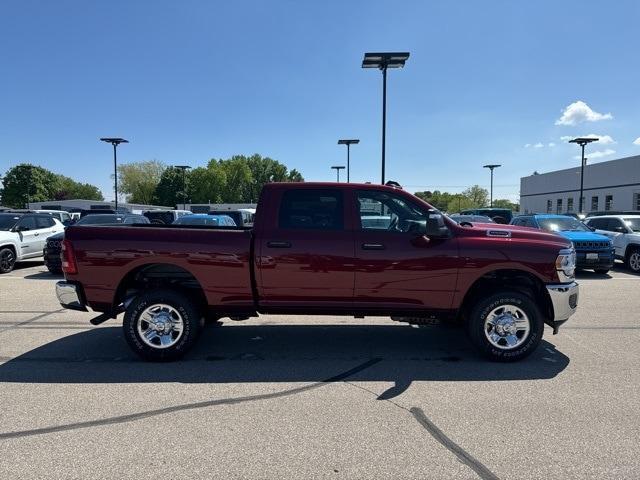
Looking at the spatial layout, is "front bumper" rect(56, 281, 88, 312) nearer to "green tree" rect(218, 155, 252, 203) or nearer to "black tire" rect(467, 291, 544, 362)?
"black tire" rect(467, 291, 544, 362)

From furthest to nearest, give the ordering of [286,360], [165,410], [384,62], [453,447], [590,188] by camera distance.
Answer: [590,188] < [384,62] < [286,360] < [165,410] < [453,447]

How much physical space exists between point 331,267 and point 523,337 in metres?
2.30

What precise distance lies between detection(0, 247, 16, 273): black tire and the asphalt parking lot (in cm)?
734

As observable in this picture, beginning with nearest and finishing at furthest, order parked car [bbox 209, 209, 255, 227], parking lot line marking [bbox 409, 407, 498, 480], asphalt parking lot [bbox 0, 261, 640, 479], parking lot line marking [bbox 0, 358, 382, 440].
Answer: parking lot line marking [bbox 409, 407, 498, 480]
asphalt parking lot [bbox 0, 261, 640, 479]
parking lot line marking [bbox 0, 358, 382, 440]
parked car [bbox 209, 209, 255, 227]

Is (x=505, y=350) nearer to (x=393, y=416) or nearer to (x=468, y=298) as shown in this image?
(x=468, y=298)

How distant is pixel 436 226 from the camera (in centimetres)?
468

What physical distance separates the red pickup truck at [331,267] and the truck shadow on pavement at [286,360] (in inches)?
11.8

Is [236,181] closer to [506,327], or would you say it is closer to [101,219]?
[101,219]

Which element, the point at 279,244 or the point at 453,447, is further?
the point at 279,244

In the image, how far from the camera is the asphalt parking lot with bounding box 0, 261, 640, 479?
307cm

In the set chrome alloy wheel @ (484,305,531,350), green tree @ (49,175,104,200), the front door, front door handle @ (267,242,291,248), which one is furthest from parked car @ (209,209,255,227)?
green tree @ (49,175,104,200)

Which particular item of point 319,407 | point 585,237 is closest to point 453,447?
point 319,407

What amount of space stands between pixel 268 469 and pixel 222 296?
7.83ft

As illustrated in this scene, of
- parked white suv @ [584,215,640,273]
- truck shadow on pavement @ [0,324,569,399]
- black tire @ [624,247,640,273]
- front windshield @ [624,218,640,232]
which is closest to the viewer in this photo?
truck shadow on pavement @ [0,324,569,399]
